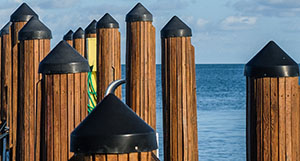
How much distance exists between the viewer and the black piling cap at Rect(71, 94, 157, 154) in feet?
9.19

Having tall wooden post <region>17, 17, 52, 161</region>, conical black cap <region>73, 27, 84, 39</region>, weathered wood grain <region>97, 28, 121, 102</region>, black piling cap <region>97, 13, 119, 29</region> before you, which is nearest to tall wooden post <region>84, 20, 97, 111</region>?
conical black cap <region>73, 27, 84, 39</region>

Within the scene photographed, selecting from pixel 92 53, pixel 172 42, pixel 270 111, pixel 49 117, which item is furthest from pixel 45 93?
pixel 92 53

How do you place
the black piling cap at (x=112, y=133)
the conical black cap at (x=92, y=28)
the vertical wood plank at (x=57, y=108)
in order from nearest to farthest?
the black piling cap at (x=112, y=133)
the vertical wood plank at (x=57, y=108)
the conical black cap at (x=92, y=28)

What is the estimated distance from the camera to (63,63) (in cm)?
501

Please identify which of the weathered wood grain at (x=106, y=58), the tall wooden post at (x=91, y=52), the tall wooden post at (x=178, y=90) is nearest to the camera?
the tall wooden post at (x=178, y=90)

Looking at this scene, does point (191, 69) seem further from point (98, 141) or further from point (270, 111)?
point (98, 141)

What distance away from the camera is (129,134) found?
9.24 ft

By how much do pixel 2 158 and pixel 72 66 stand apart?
6644 mm

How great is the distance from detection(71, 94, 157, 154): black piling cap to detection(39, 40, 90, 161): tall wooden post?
2094mm

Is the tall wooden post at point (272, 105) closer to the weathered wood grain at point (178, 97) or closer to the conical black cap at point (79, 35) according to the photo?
the weathered wood grain at point (178, 97)

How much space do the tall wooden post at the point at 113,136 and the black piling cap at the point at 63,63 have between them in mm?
2125

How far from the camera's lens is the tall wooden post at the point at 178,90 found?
690 centimetres

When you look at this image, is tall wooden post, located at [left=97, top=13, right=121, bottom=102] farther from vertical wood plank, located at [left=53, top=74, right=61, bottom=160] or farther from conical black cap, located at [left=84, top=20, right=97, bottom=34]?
vertical wood plank, located at [left=53, top=74, right=61, bottom=160]

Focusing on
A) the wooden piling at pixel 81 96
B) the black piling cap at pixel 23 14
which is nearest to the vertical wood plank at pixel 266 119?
the wooden piling at pixel 81 96
